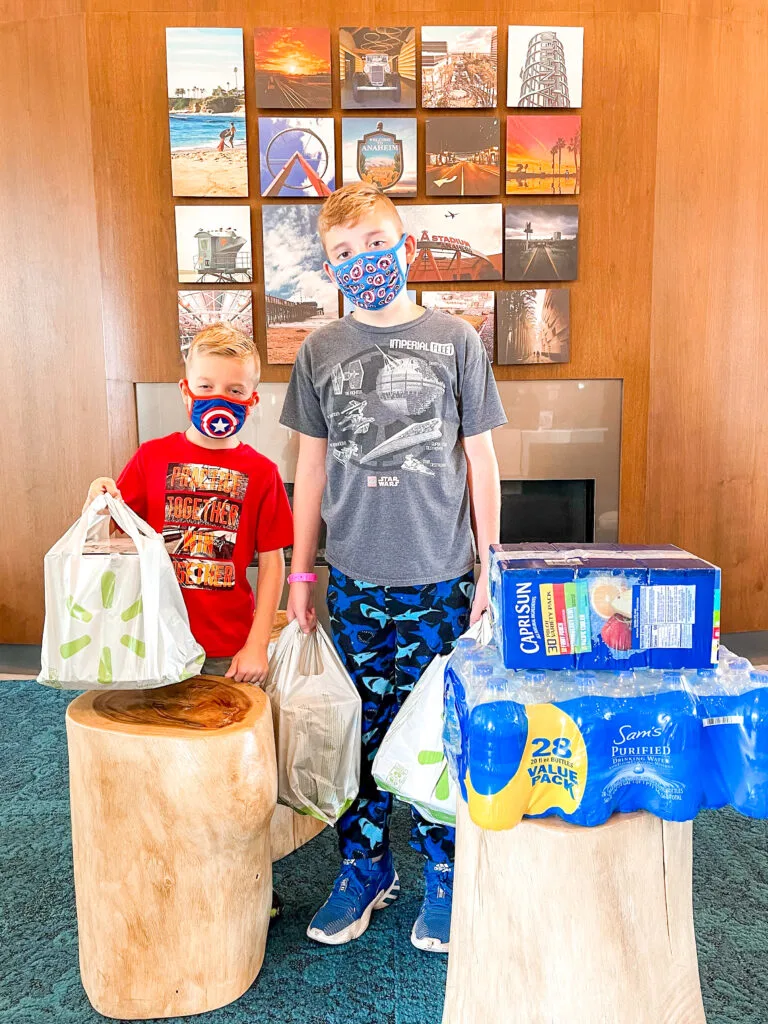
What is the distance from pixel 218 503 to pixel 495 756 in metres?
0.78

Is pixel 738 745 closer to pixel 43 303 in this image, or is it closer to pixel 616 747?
pixel 616 747

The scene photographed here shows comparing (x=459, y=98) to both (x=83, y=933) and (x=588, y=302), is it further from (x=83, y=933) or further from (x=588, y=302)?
(x=83, y=933)

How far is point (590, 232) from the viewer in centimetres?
299

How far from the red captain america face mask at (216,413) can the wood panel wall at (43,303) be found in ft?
5.42

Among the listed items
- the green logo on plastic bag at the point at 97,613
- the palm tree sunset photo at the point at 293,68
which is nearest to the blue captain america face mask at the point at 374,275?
the green logo on plastic bag at the point at 97,613

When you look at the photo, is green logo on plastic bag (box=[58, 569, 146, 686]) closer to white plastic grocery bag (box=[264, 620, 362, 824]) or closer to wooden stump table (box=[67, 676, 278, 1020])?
wooden stump table (box=[67, 676, 278, 1020])

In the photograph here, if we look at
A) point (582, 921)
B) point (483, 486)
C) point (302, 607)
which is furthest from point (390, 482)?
point (582, 921)

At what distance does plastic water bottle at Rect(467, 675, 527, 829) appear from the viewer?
973 mm

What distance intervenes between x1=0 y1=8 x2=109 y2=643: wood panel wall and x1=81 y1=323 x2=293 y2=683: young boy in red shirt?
1613 mm

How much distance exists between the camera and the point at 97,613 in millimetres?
1317

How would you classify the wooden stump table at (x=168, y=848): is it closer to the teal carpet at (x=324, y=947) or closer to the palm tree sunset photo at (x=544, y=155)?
the teal carpet at (x=324, y=947)

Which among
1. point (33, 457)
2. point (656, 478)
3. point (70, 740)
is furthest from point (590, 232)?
point (70, 740)

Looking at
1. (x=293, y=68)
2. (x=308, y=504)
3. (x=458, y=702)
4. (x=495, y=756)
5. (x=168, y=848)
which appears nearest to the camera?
(x=495, y=756)

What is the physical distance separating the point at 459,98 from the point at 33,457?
1972 mm
